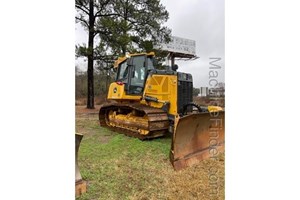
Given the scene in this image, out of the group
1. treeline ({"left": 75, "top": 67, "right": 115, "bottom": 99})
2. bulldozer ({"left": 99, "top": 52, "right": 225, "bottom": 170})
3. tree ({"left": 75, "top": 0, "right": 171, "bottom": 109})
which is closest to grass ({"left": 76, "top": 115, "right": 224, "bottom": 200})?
treeline ({"left": 75, "top": 67, "right": 115, "bottom": 99})

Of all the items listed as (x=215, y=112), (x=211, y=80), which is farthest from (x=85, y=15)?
(x=215, y=112)

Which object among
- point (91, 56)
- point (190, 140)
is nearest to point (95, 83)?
point (91, 56)

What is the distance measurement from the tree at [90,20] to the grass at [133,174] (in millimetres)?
205

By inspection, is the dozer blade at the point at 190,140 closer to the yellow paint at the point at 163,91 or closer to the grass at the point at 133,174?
the grass at the point at 133,174

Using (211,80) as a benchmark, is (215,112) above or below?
below

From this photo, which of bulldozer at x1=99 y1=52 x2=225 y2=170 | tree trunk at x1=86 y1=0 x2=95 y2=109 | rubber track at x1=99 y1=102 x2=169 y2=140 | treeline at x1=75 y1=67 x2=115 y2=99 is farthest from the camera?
rubber track at x1=99 y1=102 x2=169 y2=140

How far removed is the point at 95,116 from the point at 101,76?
0.27 meters

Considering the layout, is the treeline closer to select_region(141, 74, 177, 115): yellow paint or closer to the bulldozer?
the bulldozer

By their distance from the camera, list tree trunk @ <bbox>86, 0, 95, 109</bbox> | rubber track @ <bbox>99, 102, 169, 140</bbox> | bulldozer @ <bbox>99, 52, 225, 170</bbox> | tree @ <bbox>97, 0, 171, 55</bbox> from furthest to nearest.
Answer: rubber track @ <bbox>99, 102, 169, 140</bbox>, bulldozer @ <bbox>99, 52, 225, 170</bbox>, tree @ <bbox>97, 0, 171, 55</bbox>, tree trunk @ <bbox>86, 0, 95, 109</bbox>

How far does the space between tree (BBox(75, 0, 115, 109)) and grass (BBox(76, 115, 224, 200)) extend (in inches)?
8.1

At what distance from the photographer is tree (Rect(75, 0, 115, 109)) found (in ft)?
4.24

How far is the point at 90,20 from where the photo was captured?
4.43 feet
